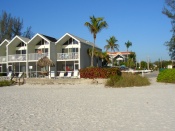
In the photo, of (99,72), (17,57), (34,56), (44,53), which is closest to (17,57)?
(17,57)

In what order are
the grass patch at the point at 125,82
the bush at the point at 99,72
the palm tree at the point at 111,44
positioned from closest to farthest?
the grass patch at the point at 125,82 < the bush at the point at 99,72 < the palm tree at the point at 111,44

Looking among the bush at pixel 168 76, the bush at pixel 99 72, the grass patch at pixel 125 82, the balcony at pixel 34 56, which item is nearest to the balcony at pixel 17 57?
the balcony at pixel 34 56

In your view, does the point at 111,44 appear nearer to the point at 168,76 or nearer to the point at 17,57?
the point at 17,57

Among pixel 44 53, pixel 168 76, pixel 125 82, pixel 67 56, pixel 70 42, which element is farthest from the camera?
pixel 70 42

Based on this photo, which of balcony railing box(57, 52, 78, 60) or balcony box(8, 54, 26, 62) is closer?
balcony railing box(57, 52, 78, 60)

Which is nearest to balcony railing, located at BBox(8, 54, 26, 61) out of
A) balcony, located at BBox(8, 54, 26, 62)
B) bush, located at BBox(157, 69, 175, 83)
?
balcony, located at BBox(8, 54, 26, 62)

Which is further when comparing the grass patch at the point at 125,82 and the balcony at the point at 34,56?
the balcony at the point at 34,56

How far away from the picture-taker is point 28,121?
23.4 ft

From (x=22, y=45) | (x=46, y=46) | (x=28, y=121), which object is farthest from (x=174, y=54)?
(x=28, y=121)

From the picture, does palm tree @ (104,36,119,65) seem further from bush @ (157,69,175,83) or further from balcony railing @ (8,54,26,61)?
bush @ (157,69,175,83)

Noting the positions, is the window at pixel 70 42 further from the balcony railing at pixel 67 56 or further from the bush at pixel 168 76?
the bush at pixel 168 76

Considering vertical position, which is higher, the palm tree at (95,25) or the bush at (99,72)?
the palm tree at (95,25)

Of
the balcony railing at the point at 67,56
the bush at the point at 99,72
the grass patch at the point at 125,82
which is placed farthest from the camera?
the balcony railing at the point at 67,56

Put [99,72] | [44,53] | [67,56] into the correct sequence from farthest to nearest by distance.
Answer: [44,53]
[67,56]
[99,72]
